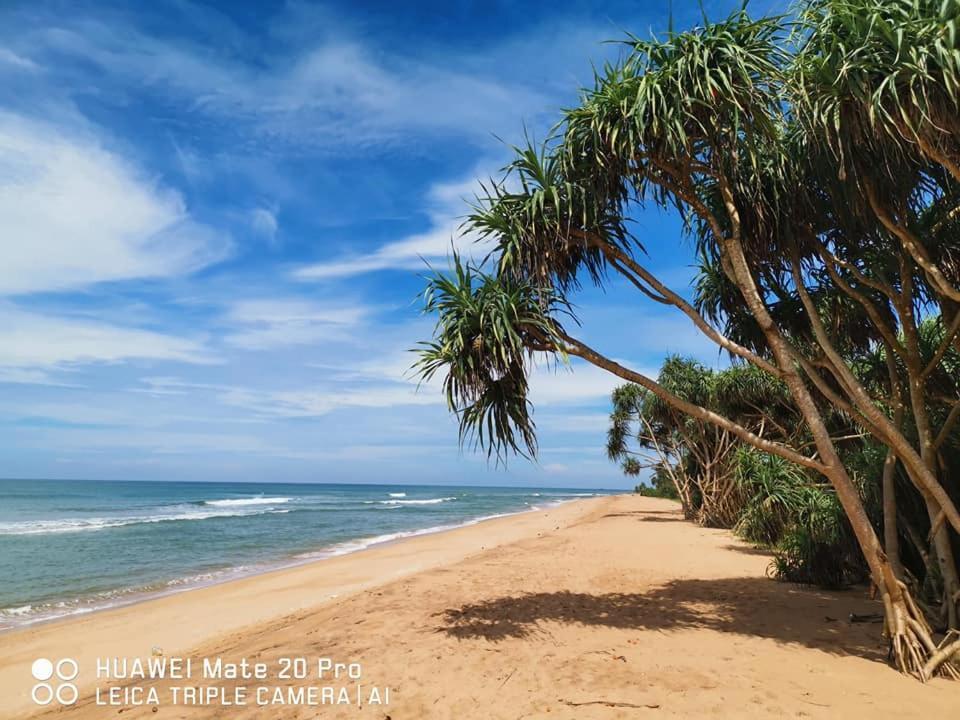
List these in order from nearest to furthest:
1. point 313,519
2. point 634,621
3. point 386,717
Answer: point 386,717
point 634,621
point 313,519

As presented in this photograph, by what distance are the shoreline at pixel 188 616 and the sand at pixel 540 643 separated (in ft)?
0.16

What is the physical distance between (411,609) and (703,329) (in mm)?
4919

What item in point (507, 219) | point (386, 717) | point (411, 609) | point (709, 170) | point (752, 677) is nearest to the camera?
point (386, 717)

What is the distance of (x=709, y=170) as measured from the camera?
5914 millimetres

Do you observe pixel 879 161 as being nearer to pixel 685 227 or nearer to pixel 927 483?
pixel 685 227

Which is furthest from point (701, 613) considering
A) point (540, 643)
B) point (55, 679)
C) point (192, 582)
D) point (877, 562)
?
point (192, 582)

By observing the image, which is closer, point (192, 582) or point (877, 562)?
point (877, 562)

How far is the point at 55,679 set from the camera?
259 inches

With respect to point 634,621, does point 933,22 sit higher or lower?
higher

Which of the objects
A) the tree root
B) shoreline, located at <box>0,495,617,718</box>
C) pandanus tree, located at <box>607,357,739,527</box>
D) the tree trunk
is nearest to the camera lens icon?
shoreline, located at <box>0,495,617,718</box>

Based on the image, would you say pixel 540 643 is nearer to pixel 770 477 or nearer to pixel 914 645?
pixel 914 645

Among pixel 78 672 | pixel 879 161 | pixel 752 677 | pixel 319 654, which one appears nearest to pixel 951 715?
pixel 752 677

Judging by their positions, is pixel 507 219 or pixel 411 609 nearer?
pixel 507 219

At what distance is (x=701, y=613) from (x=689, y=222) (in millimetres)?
4445
